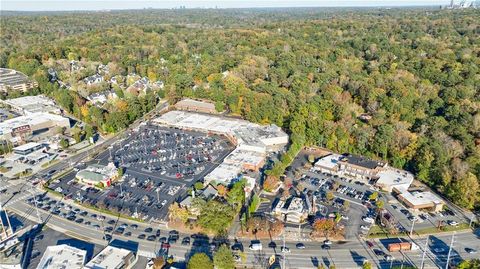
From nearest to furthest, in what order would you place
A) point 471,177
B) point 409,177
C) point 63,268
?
1. point 63,268
2. point 471,177
3. point 409,177

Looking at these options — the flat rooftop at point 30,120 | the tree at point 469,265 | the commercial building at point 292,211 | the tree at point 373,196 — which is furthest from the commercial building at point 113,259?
the flat rooftop at point 30,120

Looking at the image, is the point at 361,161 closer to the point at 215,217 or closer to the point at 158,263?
the point at 215,217

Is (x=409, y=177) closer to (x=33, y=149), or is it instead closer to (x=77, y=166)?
(x=77, y=166)

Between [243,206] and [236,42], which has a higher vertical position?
[236,42]

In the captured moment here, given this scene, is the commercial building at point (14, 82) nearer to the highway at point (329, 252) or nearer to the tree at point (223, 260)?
the highway at point (329, 252)

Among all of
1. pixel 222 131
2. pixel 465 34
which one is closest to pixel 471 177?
pixel 222 131

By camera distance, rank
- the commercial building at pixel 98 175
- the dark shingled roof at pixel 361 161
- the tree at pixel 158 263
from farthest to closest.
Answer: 1. the dark shingled roof at pixel 361 161
2. the commercial building at pixel 98 175
3. the tree at pixel 158 263
